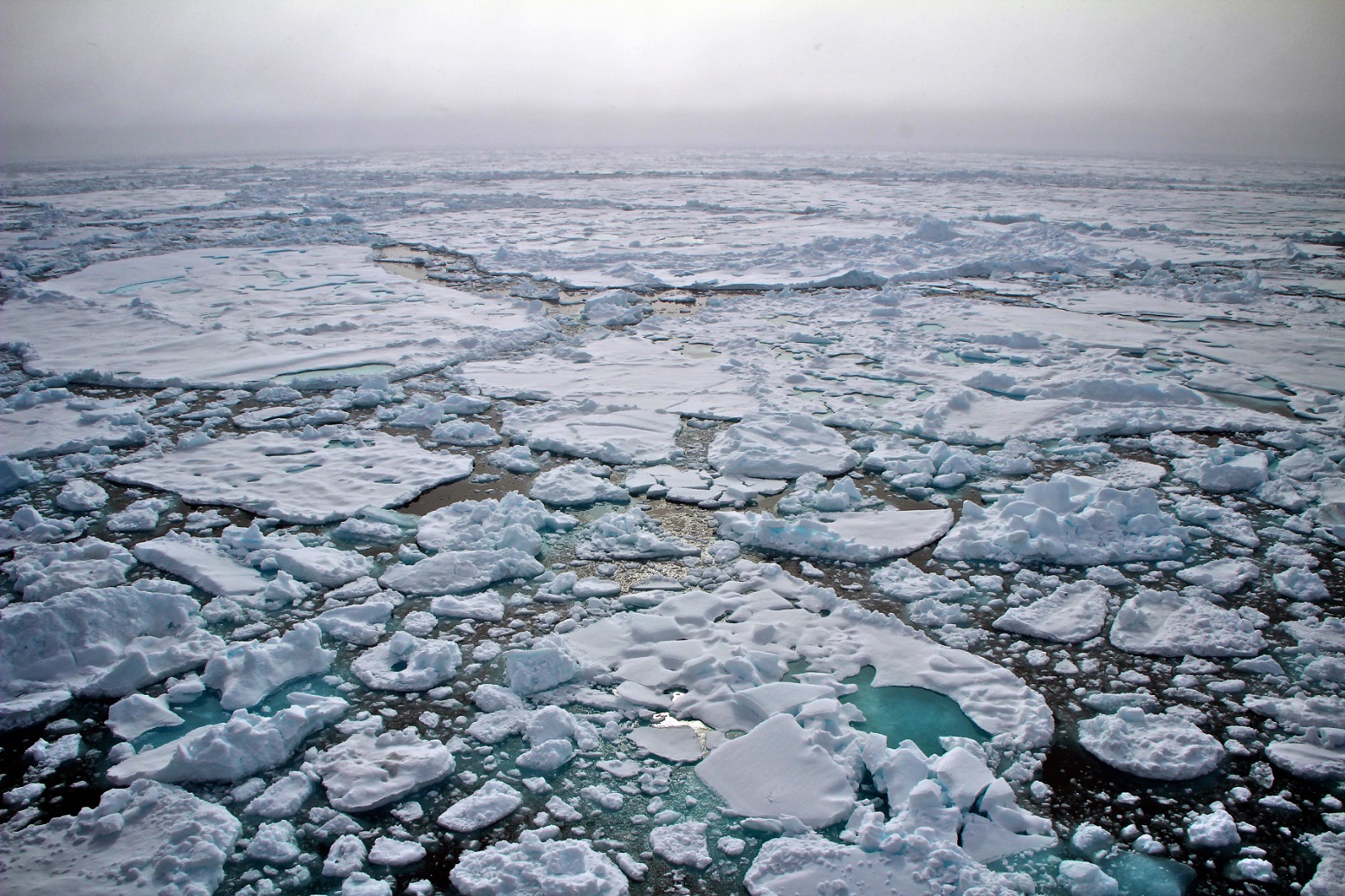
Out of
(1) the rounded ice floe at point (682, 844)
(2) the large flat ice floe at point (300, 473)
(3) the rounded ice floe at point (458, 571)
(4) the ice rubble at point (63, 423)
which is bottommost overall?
(1) the rounded ice floe at point (682, 844)

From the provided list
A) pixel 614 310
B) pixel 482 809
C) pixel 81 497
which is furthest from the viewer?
pixel 614 310

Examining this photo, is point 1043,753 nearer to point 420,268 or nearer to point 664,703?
point 664,703

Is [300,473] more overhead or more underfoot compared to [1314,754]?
more overhead

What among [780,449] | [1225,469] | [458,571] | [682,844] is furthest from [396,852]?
[1225,469]

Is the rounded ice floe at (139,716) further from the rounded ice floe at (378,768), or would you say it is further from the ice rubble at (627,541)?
the ice rubble at (627,541)

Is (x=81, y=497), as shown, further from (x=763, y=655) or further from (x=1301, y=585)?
(x=1301, y=585)

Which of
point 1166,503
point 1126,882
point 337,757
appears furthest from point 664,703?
point 1166,503

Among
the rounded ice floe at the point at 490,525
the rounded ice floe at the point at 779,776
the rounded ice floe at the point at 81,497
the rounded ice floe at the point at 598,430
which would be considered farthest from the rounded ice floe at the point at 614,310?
the rounded ice floe at the point at 779,776
